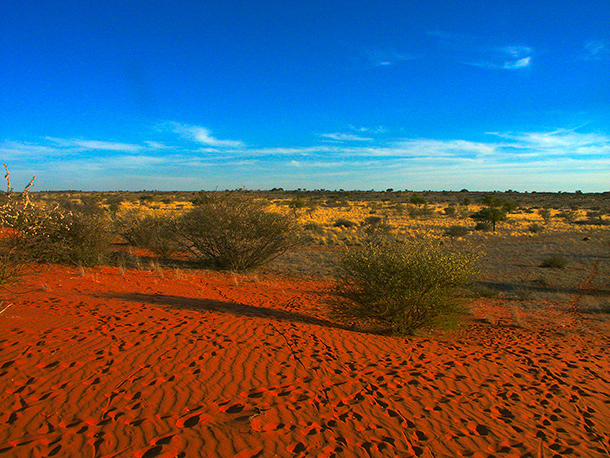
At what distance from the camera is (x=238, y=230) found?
1488cm

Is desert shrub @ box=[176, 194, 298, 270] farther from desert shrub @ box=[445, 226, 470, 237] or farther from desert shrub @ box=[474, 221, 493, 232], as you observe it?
desert shrub @ box=[474, 221, 493, 232]

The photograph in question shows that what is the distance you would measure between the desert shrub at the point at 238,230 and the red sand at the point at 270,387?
660 centimetres

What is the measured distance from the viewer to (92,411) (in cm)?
384

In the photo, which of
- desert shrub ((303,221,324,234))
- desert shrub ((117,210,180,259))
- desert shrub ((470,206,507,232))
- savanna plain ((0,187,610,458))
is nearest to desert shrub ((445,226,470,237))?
desert shrub ((470,206,507,232))

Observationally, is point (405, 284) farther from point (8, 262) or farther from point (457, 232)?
point (457, 232)

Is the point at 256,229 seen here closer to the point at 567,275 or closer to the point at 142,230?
the point at 142,230

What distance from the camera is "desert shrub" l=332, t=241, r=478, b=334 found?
293 inches

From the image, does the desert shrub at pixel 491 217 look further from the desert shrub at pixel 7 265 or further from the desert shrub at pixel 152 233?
the desert shrub at pixel 7 265

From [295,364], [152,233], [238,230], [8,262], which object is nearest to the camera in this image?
[295,364]

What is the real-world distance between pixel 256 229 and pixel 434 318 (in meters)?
8.97

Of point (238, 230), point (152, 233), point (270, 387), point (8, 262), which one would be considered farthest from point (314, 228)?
point (270, 387)

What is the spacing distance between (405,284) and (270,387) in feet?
13.0

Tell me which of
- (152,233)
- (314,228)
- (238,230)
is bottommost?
(314,228)

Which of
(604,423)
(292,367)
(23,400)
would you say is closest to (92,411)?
(23,400)
